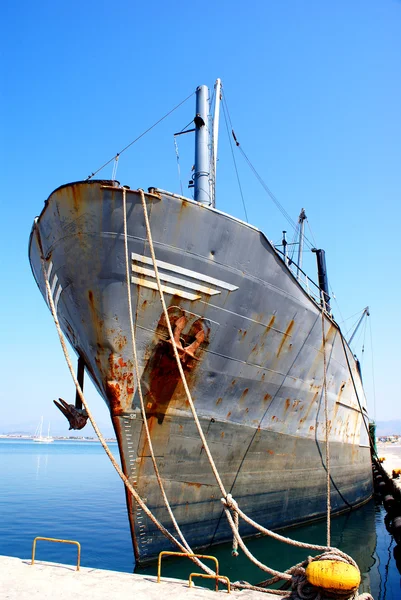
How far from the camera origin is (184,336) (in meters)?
8.21

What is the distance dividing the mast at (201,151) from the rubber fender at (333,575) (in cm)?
828

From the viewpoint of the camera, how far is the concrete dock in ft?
14.3

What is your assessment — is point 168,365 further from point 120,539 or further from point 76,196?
point 120,539

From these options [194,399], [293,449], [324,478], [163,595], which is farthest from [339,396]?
[163,595]

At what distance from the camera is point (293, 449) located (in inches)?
419

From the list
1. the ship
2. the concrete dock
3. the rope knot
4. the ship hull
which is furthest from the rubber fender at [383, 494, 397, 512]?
the concrete dock

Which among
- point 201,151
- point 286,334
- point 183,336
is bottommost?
point 183,336

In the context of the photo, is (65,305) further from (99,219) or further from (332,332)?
(332,332)

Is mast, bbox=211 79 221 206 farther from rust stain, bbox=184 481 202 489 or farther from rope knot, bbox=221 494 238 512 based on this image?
rope knot, bbox=221 494 238 512

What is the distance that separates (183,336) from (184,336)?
20 millimetres

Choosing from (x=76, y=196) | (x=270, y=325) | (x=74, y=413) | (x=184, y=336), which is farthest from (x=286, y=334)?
(x=76, y=196)

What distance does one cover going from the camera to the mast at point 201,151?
11.0 metres

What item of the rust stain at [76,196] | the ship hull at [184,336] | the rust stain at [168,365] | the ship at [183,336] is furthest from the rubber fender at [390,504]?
the rust stain at [76,196]

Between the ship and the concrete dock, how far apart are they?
2653mm
